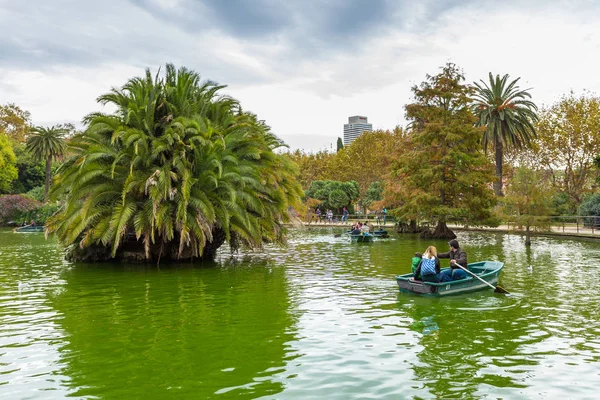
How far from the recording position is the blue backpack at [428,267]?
1531cm

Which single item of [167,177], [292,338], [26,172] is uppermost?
[26,172]

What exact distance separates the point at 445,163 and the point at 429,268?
2724cm

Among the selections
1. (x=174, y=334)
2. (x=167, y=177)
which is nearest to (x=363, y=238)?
(x=167, y=177)

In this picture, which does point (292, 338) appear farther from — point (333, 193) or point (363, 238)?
point (333, 193)

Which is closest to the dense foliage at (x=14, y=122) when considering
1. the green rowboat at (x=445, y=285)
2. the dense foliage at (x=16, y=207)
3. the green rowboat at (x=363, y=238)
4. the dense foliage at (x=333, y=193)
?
the dense foliage at (x=16, y=207)

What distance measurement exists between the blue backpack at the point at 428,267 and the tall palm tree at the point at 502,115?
40229 mm

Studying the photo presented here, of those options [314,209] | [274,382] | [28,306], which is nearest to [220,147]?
[28,306]

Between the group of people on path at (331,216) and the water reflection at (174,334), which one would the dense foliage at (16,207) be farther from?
the water reflection at (174,334)

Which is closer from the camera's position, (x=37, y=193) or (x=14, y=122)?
(x=37, y=193)

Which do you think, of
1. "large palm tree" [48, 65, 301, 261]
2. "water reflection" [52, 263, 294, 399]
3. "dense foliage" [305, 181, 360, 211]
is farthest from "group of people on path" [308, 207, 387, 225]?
"water reflection" [52, 263, 294, 399]

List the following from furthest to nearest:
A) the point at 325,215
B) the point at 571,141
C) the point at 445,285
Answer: the point at 325,215
the point at 571,141
the point at 445,285

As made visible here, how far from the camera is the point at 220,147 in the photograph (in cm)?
2267

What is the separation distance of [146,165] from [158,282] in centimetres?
576

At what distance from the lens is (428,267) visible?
603 inches
